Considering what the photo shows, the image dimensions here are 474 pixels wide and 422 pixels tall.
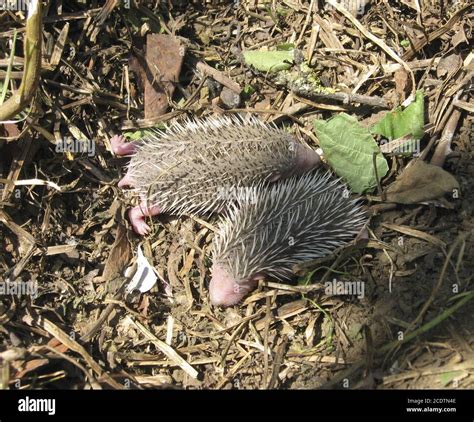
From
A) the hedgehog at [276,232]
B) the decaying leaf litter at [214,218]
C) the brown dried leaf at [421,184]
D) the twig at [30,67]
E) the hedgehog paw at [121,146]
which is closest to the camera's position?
the twig at [30,67]

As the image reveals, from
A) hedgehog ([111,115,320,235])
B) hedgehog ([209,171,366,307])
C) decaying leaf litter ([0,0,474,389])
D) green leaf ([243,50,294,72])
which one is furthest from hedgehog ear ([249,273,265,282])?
green leaf ([243,50,294,72])

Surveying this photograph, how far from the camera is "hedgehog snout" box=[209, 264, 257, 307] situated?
4.02m

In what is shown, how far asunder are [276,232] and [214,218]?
714mm

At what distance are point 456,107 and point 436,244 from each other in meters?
1.14

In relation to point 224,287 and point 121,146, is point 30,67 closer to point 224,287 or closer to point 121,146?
point 121,146

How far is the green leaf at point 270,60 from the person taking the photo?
4.78 m

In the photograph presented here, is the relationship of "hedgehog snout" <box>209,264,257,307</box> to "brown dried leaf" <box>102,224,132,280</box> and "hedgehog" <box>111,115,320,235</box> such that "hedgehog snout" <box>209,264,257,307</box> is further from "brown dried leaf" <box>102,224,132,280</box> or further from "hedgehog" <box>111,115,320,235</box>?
"brown dried leaf" <box>102,224,132,280</box>

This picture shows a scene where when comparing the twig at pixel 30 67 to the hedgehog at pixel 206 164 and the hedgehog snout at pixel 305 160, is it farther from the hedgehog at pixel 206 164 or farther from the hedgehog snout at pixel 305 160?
the hedgehog snout at pixel 305 160

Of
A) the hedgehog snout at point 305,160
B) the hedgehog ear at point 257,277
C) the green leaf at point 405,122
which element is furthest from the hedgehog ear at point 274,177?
the green leaf at point 405,122

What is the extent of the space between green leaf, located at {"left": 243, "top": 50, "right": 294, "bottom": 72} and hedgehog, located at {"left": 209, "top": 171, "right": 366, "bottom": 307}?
1121 mm

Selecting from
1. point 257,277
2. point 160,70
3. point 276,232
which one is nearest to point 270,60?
point 160,70

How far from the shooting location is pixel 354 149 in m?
4.39

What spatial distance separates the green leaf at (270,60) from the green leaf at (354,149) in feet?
2.29
